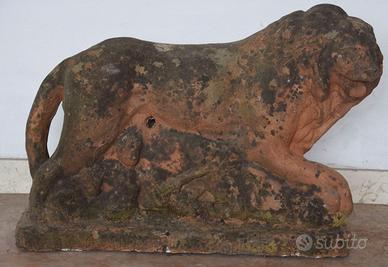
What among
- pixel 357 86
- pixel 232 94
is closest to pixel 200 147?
pixel 232 94

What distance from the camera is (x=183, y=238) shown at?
212 centimetres

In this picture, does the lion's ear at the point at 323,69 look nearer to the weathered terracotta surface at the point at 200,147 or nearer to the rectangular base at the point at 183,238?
the weathered terracotta surface at the point at 200,147

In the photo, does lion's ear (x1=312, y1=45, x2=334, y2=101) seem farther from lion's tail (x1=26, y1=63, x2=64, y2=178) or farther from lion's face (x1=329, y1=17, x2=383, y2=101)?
lion's tail (x1=26, y1=63, x2=64, y2=178)

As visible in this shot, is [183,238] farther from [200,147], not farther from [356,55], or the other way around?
[356,55]

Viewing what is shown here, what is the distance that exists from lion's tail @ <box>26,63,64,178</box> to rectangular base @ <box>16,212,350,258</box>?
8.4 inches

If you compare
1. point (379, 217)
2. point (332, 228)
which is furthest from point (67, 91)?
point (379, 217)

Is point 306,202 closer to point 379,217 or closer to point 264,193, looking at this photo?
point 264,193

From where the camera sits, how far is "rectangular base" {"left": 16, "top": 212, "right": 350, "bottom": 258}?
211cm

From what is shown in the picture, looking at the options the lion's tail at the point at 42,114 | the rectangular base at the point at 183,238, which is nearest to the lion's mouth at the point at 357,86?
the rectangular base at the point at 183,238

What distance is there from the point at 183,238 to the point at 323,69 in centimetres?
59

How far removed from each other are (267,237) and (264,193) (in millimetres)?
119

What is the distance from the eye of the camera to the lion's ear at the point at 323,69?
2070 millimetres

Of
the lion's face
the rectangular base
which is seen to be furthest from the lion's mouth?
→ the rectangular base

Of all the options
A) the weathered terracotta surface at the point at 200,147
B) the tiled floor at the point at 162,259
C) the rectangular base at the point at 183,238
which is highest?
the weathered terracotta surface at the point at 200,147
